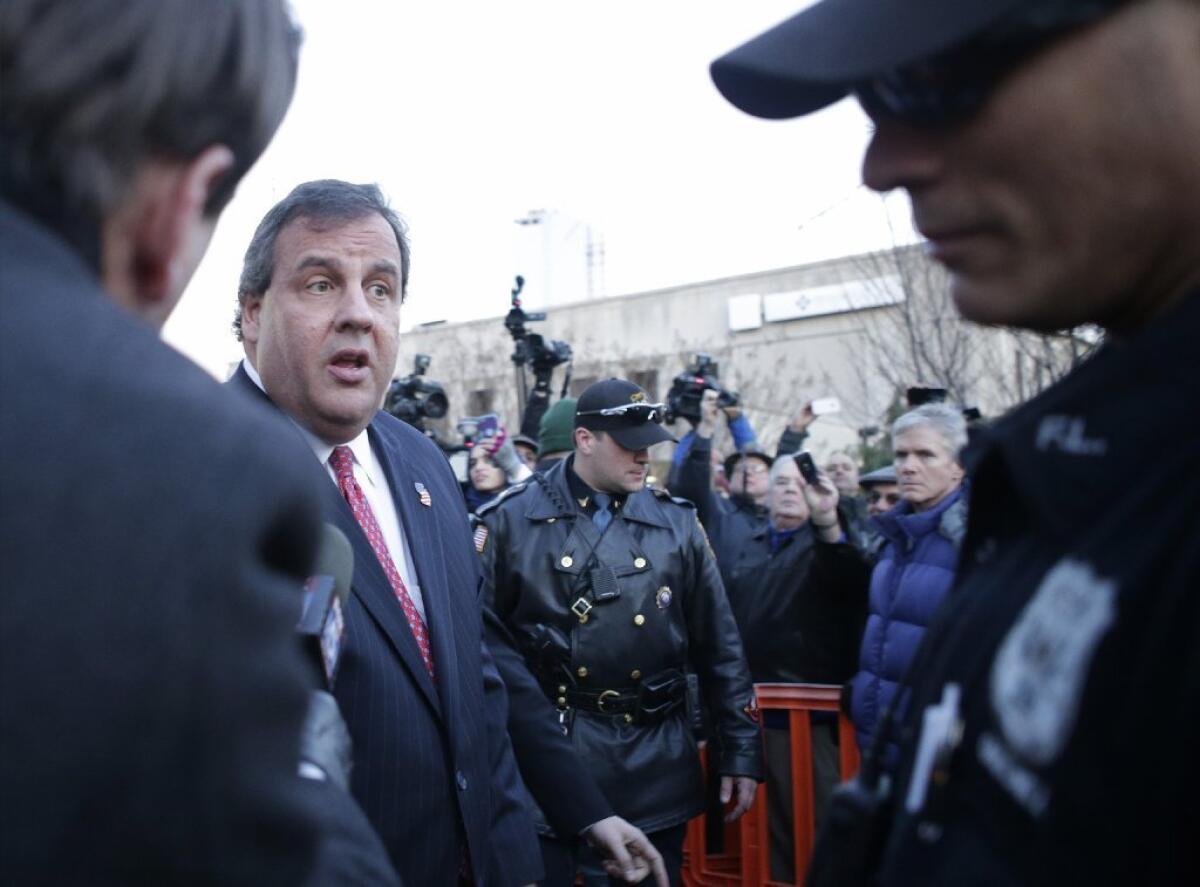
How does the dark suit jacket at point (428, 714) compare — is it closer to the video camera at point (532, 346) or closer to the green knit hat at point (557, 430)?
the green knit hat at point (557, 430)

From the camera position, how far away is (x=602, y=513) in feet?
15.0

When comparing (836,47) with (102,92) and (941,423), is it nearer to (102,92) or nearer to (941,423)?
(102,92)

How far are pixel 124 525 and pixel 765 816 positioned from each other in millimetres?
4950

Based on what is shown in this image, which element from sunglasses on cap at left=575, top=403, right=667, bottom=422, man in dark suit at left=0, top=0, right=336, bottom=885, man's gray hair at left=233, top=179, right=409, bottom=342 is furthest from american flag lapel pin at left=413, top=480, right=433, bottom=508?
sunglasses on cap at left=575, top=403, right=667, bottom=422

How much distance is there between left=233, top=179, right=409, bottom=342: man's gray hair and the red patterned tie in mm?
510

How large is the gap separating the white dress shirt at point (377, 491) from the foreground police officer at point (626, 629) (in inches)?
66.2

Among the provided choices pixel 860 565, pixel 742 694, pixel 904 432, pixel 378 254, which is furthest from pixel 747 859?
pixel 378 254

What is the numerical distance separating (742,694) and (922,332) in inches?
375

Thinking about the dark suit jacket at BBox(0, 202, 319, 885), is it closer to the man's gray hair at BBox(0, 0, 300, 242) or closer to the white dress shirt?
the man's gray hair at BBox(0, 0, 300, 242)

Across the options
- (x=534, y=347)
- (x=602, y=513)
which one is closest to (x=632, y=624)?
(x=602, y=513)

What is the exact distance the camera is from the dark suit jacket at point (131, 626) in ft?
2.45

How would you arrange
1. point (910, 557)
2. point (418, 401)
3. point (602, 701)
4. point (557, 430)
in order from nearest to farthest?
1. point (602, 701)
2. point (910, 557)
3. point (557, 430)
4. point (418, 401)

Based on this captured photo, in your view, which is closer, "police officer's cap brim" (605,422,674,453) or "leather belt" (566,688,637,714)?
"leather belt" (566,688,637,714)

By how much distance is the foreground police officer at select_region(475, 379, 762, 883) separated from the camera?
4164 mm
